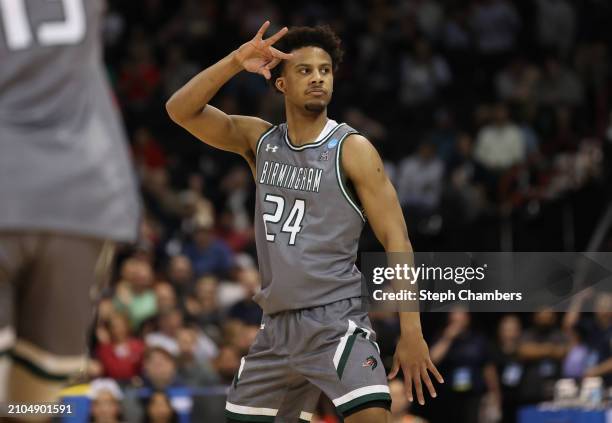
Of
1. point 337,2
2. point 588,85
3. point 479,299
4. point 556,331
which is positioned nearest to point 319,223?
point 479,299

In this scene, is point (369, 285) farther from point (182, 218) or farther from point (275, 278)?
point (182, 218)

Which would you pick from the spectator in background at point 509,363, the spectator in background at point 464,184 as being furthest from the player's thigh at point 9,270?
the spectator in background at point 464,184

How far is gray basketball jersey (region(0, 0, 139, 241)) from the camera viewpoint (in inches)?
112

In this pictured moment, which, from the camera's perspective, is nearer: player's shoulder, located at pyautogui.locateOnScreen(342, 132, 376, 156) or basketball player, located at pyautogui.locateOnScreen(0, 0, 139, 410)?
basketball player, located at pyautogui.locateOnScreen(0, 0, 139, 410)

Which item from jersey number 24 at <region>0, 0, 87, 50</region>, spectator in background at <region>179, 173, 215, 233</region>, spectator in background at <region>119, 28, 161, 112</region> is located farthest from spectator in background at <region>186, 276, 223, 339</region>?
jersey number 24 at <region>0, 0, 87, 50</region>

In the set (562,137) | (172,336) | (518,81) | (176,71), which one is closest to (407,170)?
(562,137)

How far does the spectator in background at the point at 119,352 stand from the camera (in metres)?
9.92

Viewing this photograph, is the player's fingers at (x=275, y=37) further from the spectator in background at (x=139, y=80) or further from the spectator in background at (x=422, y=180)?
the spectator in background at (x=139, y=80)

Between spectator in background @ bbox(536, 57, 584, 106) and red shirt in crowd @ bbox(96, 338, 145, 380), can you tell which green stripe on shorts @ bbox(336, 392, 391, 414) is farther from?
spectator in background @ bbox(536, 57, 584, 106)

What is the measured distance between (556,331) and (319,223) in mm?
5967

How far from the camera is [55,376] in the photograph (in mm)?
2939

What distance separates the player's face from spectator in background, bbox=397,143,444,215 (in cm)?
843

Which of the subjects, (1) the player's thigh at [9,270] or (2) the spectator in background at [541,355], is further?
(2) the spectator in background at [541,355]

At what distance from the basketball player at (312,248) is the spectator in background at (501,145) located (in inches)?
374
